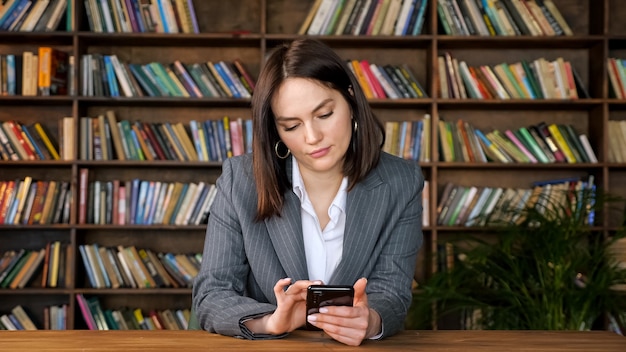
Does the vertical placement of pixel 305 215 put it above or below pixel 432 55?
below

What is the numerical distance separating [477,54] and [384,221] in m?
2.82

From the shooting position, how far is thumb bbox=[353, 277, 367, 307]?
171cm

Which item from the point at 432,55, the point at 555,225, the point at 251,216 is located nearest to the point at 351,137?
the point at 251,216

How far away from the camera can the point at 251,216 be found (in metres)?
1.98

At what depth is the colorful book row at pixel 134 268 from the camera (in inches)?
172

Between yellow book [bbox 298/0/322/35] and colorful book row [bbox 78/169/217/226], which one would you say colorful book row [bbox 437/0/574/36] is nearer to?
yellow book [bbox 298/0/322/35]

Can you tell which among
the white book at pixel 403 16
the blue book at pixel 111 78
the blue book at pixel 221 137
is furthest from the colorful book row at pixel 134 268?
the white book at pixel 403 16

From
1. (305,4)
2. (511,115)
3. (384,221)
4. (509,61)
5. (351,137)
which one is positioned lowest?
(384,221)

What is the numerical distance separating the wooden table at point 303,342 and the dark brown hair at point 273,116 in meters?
0.38

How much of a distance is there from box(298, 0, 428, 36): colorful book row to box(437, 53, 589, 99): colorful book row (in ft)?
0.89

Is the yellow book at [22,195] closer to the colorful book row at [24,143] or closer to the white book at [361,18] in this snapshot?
the colorful book row at [24,143]

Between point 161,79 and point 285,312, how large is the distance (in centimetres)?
290

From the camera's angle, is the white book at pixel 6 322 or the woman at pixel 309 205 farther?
the white book at pixel 6 322

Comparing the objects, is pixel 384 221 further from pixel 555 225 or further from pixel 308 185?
pixel 555 225
